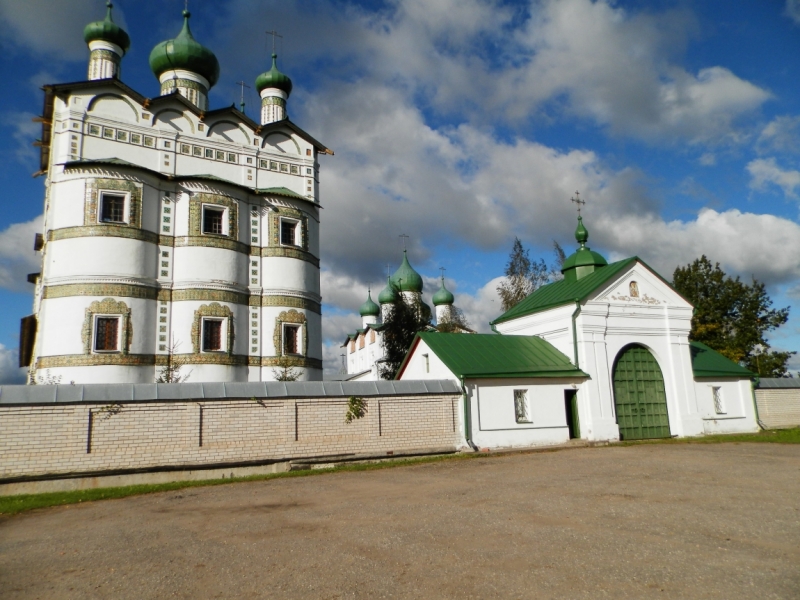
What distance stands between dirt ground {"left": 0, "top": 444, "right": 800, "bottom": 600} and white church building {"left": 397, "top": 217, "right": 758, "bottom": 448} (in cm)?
536

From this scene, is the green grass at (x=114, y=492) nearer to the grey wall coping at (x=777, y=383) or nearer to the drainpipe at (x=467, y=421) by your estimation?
the drainpipe at (x=467, y=421)

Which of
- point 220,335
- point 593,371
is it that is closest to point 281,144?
point 220,335

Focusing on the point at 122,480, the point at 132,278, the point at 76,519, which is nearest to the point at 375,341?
the point at 132,278

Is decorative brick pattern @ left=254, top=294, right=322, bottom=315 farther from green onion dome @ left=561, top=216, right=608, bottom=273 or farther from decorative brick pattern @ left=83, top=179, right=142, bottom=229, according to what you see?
green onion dome @ left=561, top=216, right=608, bottom=273

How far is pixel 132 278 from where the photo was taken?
1936 centimetres

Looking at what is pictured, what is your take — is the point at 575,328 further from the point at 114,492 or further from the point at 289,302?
the point at 114,492

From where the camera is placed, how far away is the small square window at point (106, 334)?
18.6 meters

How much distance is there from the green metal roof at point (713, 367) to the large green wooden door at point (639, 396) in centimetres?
199

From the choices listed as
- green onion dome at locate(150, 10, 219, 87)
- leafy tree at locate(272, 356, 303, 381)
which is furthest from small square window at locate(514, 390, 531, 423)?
green onion dome at locate(150, 10, 219, 87)

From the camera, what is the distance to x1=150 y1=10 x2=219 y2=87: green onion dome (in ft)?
80.6

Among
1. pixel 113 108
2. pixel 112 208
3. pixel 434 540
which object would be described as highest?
pixel 113 108

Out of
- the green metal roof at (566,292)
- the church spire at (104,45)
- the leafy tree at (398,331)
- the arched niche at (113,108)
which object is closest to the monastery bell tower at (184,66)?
the church spire at (104,45)

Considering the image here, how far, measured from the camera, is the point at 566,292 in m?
19.6

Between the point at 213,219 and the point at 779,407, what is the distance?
2260 centimetres
